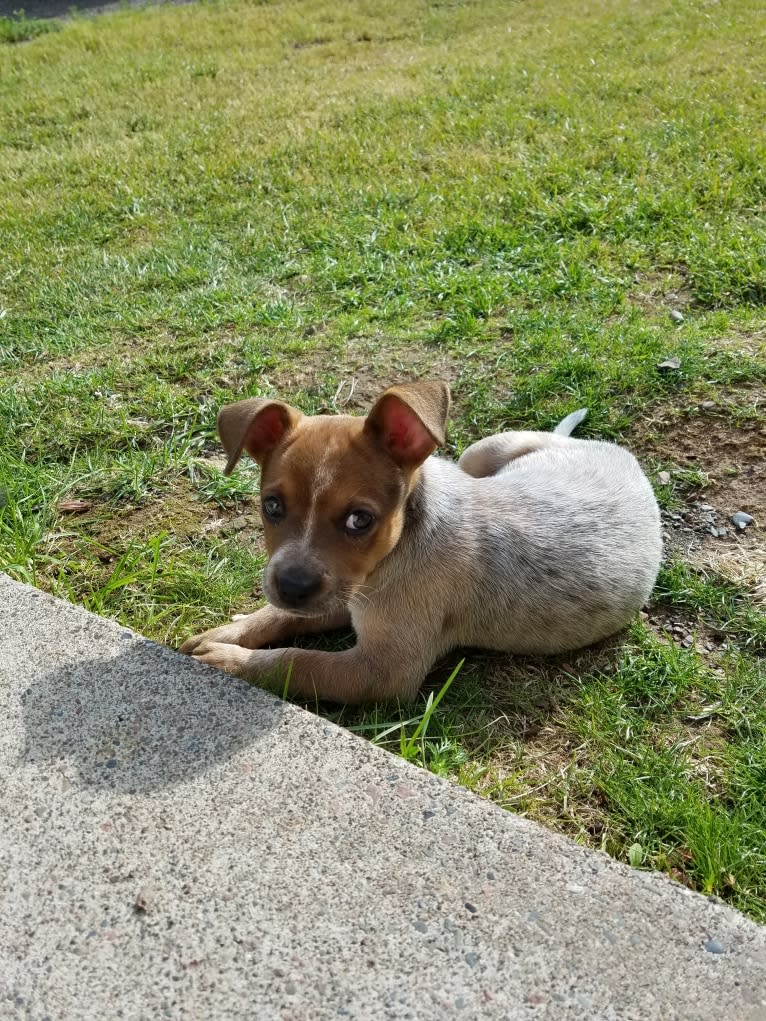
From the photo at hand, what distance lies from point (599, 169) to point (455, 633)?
20.0ft

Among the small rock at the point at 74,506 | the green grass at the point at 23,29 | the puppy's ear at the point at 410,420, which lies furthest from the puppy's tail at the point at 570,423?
the green grass at the point at 23,29

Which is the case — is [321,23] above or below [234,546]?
above

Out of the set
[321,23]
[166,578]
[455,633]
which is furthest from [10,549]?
[321,23]

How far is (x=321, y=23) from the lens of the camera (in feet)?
47.8

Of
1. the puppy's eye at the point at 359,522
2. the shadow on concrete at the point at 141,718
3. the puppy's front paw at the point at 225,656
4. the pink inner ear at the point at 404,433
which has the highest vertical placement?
the pink inner ear at the point at 404,433

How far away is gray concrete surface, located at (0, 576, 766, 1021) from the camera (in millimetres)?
2648

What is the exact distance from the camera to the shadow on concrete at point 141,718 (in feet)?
11.0

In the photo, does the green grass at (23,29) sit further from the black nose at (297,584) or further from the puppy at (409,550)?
the black nose at (297,584)

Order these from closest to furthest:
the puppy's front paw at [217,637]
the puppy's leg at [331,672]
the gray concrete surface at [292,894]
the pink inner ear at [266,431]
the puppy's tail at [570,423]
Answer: the gray concrete surface at [292,894], the pink inner ear at [266,431], the puppy's leg at [331,672], the puppy's front paw at [217,637], the puppy's tail at [570,423]

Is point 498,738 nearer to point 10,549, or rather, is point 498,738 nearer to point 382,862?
point 382,862

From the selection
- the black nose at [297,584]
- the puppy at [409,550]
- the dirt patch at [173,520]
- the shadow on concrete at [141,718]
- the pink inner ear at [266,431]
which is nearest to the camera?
the shadow on concrete at [141,718]

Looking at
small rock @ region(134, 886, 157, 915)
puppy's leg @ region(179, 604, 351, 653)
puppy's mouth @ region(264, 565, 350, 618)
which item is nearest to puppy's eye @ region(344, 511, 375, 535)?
puppy's mouth @ region(264, 565, 350, 618)

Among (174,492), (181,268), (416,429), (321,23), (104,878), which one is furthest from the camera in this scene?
(321,23)

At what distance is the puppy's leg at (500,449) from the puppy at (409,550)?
419mm
